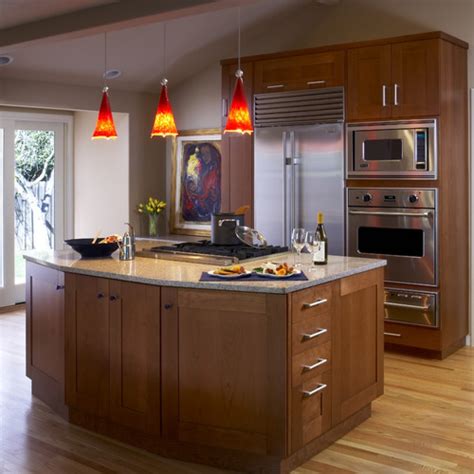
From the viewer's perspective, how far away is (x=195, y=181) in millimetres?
6930

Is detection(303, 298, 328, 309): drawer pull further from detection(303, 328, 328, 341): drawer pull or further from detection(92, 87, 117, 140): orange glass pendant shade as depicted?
detection(92, 87, 117, 140): orange glass pendant shade

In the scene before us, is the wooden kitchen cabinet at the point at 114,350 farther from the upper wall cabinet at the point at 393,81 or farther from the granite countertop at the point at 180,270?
the upper wall cabinet at the point at 393,81

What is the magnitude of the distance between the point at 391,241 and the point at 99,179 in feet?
10.6

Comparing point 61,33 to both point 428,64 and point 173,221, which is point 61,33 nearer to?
point 428,64

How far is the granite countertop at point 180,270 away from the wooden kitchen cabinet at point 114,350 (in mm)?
55

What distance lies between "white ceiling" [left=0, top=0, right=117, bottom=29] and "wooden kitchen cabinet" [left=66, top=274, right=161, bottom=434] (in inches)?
62.5

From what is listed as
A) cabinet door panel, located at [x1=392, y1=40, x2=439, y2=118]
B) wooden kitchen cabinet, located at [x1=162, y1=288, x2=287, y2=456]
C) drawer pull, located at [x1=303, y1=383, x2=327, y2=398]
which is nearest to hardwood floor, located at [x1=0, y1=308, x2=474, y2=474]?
wooden kitchen cabinet, located at [x1=162, y1=288, x2=287, y2=456]

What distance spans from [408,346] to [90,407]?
2570mm

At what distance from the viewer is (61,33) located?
436cm

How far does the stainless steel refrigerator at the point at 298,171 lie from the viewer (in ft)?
18.0

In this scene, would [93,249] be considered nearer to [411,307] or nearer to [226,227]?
[226,227]

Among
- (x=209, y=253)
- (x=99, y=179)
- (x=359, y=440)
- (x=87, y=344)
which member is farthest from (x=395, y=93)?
(x=99, y=179)

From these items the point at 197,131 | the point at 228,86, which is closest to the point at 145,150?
the point at 197,131

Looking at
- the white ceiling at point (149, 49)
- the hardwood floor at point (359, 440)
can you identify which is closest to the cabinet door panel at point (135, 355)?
the hardwood floor at point (359, 440)
